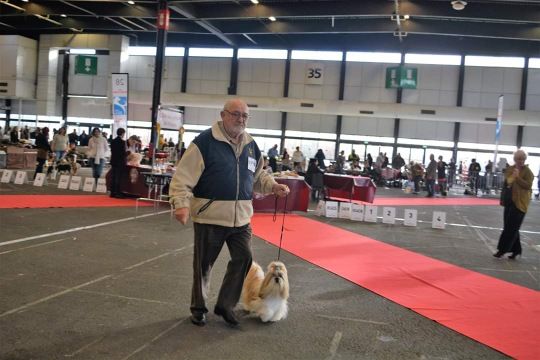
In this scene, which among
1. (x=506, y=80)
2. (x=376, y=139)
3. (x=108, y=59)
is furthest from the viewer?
(x=108, y=59)

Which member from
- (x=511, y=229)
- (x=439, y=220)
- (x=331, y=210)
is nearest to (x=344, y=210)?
(x=331, y=210)

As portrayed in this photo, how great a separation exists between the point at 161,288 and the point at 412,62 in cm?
2245

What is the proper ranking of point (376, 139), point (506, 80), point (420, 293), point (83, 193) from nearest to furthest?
point (420, 293)
point (83, 193)
point (506, 80)
point (376, 139)

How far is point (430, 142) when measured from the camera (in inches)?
959

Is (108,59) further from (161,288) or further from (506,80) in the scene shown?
(161,288)

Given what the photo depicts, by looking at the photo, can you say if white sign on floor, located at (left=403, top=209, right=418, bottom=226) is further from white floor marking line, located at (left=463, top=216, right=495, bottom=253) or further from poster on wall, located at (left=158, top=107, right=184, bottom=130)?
poster on wall, located at (left=158, top=107, right=184, bottom=130)

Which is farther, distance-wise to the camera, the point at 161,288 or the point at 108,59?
the point at 108,59

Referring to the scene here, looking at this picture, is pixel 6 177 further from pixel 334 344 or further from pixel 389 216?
pixel 334 344

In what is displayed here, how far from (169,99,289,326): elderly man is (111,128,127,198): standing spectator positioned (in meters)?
7.79

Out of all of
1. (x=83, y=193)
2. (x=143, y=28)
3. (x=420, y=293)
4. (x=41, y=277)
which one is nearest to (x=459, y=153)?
(x=143, y=28)

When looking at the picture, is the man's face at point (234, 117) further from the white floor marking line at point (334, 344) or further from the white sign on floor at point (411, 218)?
the white sign on floor at point (411, 218)

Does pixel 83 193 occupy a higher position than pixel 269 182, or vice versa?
pixel 269 182

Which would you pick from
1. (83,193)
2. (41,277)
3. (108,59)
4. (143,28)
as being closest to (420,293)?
(41,277)

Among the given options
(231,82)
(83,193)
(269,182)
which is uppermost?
(231,82)
